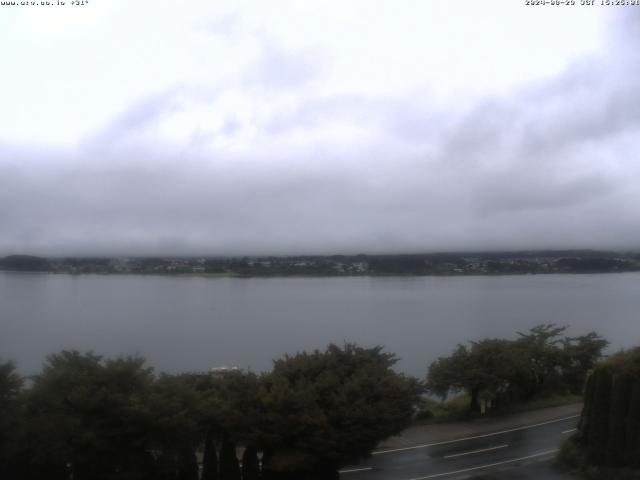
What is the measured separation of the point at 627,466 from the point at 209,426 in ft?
29.9

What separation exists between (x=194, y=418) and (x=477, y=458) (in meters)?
8.52

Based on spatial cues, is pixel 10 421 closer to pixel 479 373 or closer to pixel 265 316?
pixel 479 373

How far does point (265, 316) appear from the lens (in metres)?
60.5

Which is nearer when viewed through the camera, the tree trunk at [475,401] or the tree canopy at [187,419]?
the tree canopy at [187,419]

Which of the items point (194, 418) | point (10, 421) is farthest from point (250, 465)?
point (10, 421)

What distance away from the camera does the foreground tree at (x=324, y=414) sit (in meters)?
14.2

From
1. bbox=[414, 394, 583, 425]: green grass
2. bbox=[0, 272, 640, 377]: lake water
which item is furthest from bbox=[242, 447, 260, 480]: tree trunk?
bbox=[0, 272, 640, 377]: lake water

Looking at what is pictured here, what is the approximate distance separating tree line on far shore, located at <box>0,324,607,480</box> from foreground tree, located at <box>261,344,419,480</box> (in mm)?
25

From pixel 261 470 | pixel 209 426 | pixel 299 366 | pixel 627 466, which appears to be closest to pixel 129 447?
pixel 209 426

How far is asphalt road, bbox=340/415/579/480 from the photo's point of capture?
16500mm

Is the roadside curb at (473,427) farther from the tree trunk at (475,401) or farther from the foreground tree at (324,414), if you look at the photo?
the foreground tree at (324,414)

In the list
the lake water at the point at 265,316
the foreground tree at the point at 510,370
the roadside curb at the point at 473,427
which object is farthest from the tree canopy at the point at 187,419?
the lake water at the point at 265,316

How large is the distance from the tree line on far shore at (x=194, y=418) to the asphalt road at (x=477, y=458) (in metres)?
2.22

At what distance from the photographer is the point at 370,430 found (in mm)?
14547
